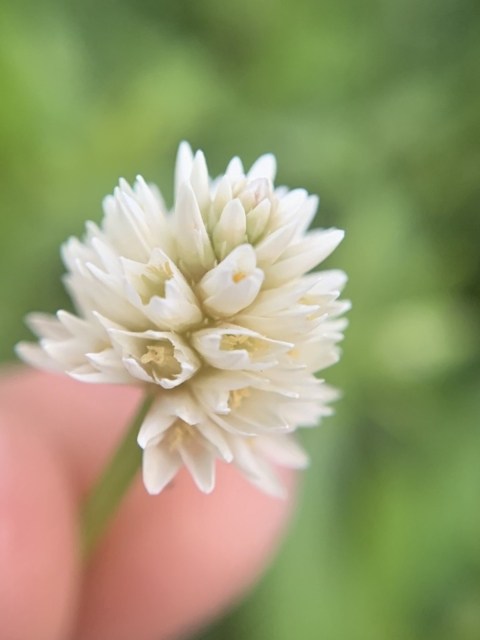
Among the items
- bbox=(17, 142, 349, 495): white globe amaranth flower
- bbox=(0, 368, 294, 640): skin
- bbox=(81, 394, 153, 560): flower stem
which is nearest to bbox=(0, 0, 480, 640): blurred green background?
bbox=(0, 368, 294, 640): skin

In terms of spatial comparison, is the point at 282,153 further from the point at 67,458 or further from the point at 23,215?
the point at 67,458

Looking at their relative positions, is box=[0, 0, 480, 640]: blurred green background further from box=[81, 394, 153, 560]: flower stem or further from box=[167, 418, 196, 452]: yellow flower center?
box=[167, 418, 196, 452]: yellow flower center

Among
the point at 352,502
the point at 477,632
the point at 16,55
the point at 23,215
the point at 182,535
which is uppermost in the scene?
the point at 16,55

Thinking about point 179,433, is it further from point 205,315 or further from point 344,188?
point 344,188

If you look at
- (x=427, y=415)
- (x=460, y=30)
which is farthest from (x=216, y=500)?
(x=460, y=30)

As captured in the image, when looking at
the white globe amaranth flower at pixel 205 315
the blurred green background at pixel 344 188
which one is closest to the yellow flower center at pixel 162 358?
the white globe amaranth flower at pixel 205 315

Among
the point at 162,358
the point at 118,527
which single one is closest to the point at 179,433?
the point at 162,358
